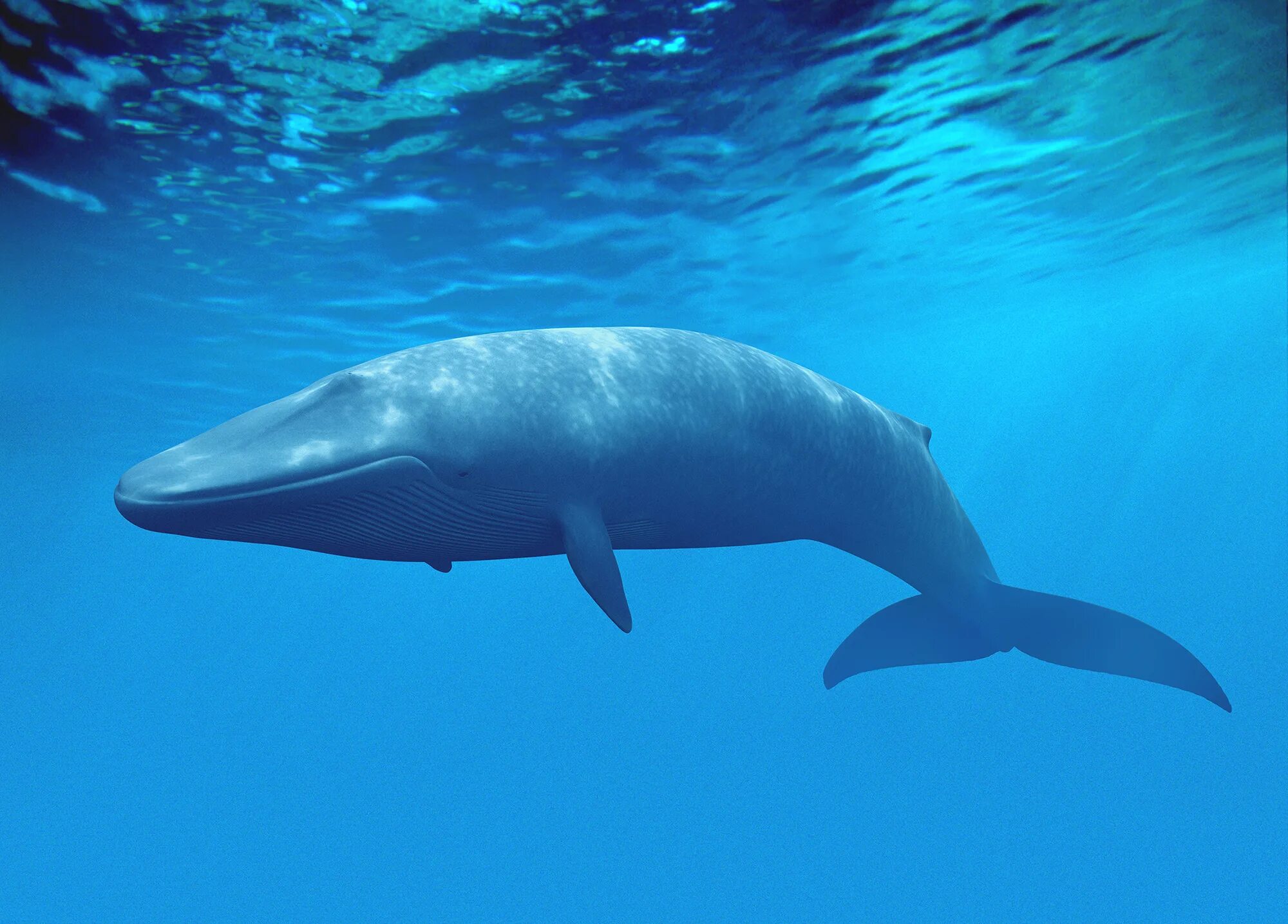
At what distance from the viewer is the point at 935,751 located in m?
47.8

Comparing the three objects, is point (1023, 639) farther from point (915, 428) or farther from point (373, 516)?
point (373, 516)

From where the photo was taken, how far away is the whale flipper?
712 centimetres

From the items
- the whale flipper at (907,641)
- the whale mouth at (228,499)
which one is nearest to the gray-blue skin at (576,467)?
the whale mouth at (228,499)

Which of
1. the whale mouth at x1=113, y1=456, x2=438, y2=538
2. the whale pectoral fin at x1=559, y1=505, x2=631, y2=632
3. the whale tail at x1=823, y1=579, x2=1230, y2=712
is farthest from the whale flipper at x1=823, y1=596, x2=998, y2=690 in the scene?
the whale mouth at x1=113, y1=456, x2=438, y2=538

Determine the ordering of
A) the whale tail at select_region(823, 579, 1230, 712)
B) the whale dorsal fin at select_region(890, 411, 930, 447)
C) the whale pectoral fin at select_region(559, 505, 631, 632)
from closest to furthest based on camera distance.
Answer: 1. the whale pectoral fin at select_region(559, 505, 631, 632)
2. the whale tail at select_region(823, 579, 1230, 712)
3. the whale dorsal fin at select_region(890, 411, 930, 447)

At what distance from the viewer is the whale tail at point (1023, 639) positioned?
18.9 feet

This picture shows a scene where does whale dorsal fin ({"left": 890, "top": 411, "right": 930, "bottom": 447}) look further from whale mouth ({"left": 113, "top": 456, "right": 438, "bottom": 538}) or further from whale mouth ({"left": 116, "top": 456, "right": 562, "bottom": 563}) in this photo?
whale mouth ({"left": 113, "top": 456, "right": 438, "bottom": 538})

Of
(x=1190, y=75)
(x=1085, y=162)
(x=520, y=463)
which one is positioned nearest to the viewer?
(x=520, y=463)

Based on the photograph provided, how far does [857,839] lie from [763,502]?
3949 cm

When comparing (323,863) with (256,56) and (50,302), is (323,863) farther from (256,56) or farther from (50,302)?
(256,56)

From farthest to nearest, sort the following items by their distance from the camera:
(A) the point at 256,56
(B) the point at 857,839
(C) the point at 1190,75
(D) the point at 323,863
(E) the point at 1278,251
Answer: (D) the point at 323,863, (B) the point at 857,839, (E) the point at 1278,251, (C) the point at 1190,75, (A) the point at 256,56

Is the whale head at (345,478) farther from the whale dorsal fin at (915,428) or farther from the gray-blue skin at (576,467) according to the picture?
the whale dorsal fin at (915,428)

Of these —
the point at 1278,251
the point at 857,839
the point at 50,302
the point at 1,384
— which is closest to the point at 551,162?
the point at 50,302

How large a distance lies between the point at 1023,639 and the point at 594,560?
480cm
